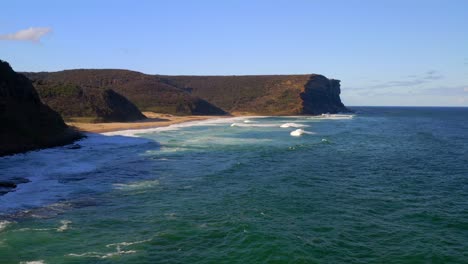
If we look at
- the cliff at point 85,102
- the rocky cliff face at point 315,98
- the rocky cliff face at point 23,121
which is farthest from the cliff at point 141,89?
the rocky cliff face at point 23,121

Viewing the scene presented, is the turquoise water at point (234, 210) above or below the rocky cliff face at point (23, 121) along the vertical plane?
below

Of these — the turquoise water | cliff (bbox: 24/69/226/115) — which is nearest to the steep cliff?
cliff (bbox: 24/69/226/115)

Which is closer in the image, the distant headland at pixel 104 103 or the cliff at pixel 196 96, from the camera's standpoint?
the distant headland at pixel 104 103

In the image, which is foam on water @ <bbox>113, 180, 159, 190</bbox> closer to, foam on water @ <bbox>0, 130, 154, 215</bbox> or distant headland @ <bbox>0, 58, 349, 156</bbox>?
foam on water @ <bbox>0, 130, 154, 215</bbox>

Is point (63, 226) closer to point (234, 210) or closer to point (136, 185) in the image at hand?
point (234, 210)

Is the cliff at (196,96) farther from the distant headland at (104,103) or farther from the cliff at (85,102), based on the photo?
the cliff at (85,102)
